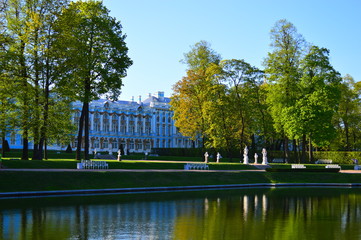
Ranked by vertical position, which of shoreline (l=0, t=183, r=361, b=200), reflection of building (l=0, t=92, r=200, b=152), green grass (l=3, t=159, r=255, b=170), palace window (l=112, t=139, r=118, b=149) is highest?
reflection of building (l=0, t=92, r=200, b=152)

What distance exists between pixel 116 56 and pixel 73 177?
14738 millimetres

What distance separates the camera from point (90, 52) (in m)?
39.6

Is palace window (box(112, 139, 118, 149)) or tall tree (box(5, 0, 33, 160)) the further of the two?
palace window (box(112, 139, 118, 149))

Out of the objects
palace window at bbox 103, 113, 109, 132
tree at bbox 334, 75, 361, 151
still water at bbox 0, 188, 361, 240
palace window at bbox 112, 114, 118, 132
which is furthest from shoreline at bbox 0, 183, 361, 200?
palace window at bbox 112, 114, 118, 132

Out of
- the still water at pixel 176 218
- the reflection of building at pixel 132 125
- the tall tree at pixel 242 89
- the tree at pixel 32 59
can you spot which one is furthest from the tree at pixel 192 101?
the reflection of building at pixel 132 125

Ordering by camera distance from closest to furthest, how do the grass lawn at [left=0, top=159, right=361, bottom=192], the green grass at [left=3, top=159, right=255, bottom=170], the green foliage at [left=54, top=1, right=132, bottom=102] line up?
1. the grass lawn at [left=0, top=159, right=361, bottom=192]
2. the green grass at [left=3, top=159, right=255, bottom=170]
3. the green foliage at [left=54, top=1, right=132, bottom=102]

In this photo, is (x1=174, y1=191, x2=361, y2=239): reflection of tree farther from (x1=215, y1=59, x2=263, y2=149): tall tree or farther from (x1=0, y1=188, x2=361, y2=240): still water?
(x1=215, y1=59, x2=263, y2=149): tall tree

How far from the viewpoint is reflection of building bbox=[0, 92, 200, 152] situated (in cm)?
9431

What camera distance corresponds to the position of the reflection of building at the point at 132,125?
94375 millimetres

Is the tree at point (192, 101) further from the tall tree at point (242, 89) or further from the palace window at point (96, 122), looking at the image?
the palace window at point (96, 122)

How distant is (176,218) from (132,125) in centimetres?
8392

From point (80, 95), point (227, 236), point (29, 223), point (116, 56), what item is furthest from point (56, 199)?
point (116, 56)

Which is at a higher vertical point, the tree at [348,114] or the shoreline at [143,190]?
the tree at [348,114]

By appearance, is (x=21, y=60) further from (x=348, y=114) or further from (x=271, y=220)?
(x=348, y=114)
